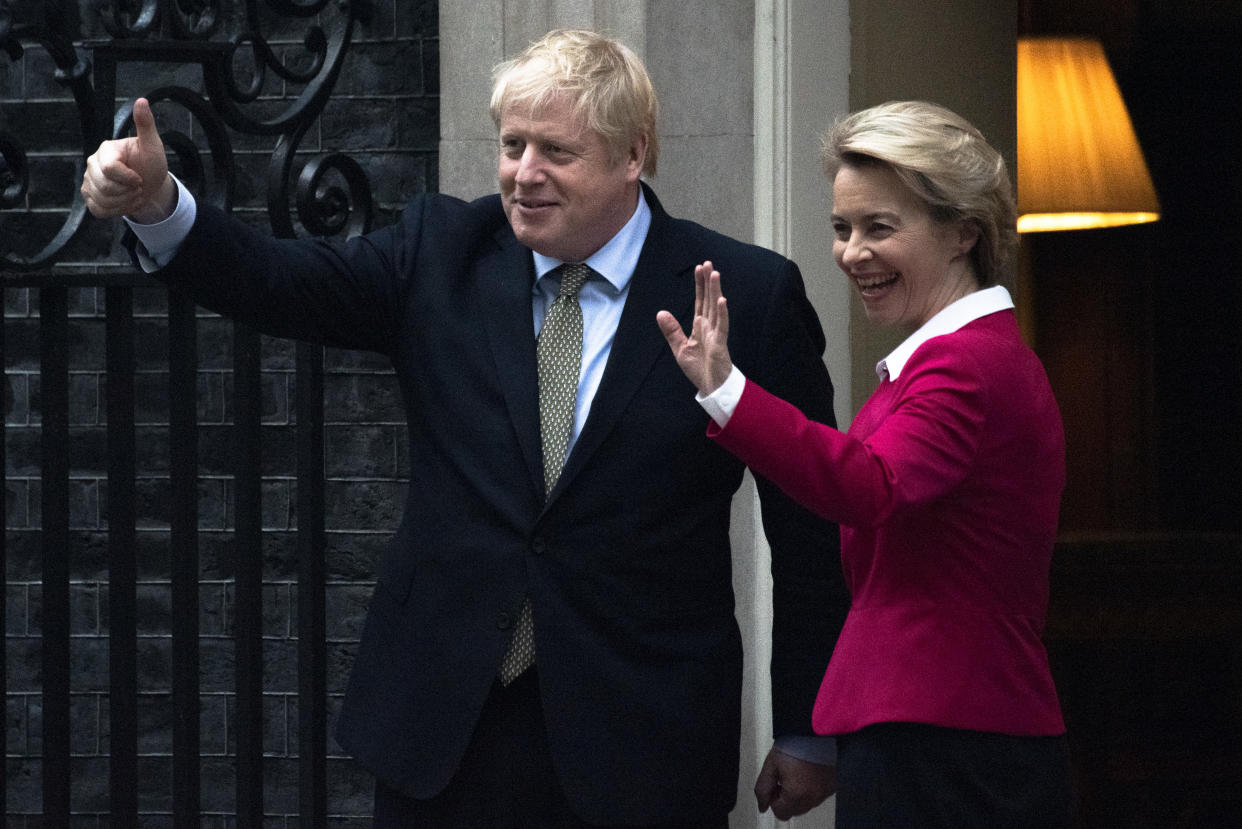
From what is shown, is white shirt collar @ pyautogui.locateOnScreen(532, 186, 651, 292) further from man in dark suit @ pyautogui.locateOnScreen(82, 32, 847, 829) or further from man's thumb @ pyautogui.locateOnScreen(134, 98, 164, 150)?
man's thumb @ pyautogui.locateOnScreen(134, 98, 164, 150)

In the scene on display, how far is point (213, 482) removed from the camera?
4164 mm

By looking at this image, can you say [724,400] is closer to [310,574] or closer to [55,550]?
[310,574]

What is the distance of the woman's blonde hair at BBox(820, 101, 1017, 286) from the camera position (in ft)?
8.11

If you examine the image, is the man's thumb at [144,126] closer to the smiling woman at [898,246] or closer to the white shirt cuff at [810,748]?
the smiling woman at [898,246]

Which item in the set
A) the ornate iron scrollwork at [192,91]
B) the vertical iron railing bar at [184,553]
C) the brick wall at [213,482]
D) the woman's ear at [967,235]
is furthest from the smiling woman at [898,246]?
the brick wall at [213,482]

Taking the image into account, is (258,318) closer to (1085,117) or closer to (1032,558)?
(1032,558)

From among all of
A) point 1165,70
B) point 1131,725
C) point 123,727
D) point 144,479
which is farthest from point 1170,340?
point 123,727

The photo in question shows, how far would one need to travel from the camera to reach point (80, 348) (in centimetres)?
421

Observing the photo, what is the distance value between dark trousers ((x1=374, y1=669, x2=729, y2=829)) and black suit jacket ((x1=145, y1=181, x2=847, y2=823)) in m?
0.05

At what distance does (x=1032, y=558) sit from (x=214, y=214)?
132 cm

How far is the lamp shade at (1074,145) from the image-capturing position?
568cm

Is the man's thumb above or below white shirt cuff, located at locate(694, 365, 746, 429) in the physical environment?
above

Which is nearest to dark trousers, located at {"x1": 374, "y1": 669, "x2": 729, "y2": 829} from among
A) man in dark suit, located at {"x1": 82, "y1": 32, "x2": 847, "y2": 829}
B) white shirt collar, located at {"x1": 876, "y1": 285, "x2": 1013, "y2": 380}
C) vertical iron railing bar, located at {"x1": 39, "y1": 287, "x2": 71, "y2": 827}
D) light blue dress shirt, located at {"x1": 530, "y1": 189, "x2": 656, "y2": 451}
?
man in dark suit, located at {"x1": 82, "y1": 32, "x2": 847, "y2": 829}

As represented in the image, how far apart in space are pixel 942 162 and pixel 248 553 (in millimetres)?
Result: 1648
